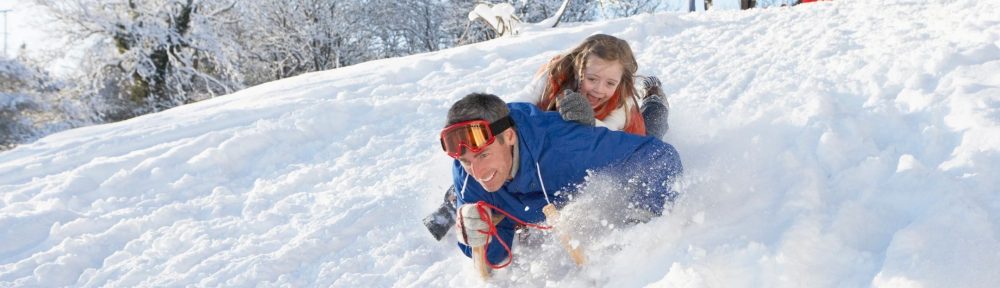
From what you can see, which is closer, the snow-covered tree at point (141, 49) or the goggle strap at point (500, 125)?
the goggle strap at point (500, 125)

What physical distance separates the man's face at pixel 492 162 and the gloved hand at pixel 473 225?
0.36 feet

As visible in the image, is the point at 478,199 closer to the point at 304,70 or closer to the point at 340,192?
the point at 340,192

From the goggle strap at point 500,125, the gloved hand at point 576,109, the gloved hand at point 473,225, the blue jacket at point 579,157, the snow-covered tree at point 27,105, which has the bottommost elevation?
the snow-covered tree at point 27,105

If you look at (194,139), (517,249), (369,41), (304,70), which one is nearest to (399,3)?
(369,41)

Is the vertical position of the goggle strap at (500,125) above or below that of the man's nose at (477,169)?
above

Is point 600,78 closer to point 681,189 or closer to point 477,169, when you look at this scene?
point 681,189

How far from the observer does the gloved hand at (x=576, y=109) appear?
7.27 feet

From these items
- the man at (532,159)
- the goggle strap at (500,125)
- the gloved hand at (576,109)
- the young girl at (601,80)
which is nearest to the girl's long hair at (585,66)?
the young girl at (601,80)

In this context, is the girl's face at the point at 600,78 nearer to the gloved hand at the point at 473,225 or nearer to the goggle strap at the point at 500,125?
the goggle strap at the point at 500,125

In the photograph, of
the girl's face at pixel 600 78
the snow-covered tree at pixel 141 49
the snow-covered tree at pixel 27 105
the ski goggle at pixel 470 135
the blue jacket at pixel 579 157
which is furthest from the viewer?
the snow-covered tree at pixel 141 49

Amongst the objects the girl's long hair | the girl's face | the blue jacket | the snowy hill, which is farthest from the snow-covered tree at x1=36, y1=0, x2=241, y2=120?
the blue jacket

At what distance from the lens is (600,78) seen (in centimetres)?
249

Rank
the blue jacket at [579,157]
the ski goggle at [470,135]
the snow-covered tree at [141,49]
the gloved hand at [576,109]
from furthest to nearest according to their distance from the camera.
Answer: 1. the snow-covered tree at [141,49]
2. the gloved hand at [576,109]
3. the blue jacket at [579,157]
4. the ski goggle at [470,135]

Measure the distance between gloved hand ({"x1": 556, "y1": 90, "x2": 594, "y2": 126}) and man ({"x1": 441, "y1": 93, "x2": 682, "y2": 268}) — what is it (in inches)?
1.4
